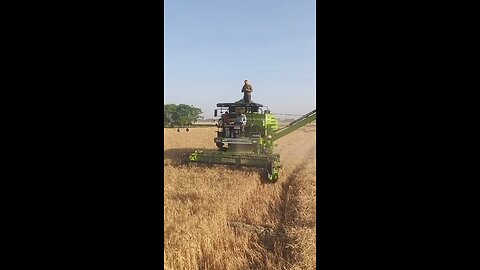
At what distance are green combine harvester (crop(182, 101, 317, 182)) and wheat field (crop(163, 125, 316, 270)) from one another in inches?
9.2

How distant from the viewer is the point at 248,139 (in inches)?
214

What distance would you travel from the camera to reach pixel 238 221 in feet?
10.6

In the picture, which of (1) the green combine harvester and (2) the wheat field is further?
(1) the green combine harvester

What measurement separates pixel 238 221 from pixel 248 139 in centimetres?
235

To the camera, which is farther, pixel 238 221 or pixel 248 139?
pixel 248 139

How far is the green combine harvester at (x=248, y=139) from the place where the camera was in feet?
16.9

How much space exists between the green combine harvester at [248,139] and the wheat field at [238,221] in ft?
0.77

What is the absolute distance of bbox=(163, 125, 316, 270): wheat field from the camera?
2408 mm

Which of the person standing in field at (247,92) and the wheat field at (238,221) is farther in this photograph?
the person standing in field at (247,92)

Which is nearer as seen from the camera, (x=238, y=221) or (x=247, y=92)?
(x=238, y=221)

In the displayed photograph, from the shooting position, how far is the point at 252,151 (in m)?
5.46
